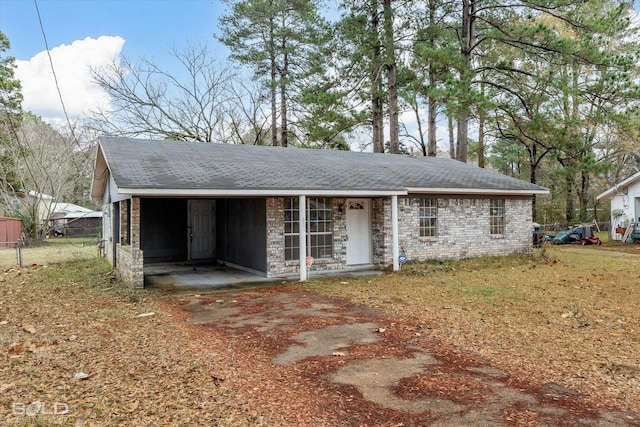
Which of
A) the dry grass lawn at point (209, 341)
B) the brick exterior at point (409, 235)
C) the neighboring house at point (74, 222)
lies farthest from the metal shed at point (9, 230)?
the dry grass lawn at point (209, 341)

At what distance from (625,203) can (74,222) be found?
35869 millimetres

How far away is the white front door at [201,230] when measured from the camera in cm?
1434

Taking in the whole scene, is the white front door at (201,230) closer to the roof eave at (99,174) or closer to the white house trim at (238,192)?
the roof eave at (99,174)

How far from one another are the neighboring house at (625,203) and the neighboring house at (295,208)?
8.89 m

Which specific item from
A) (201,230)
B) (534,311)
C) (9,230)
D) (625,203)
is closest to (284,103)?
(201,230)

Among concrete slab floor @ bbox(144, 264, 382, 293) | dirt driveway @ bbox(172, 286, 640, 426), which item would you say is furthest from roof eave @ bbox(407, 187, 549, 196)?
dirt driveway @ bbox(172, 286, 640, 426)

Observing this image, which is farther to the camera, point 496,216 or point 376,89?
point 376,89

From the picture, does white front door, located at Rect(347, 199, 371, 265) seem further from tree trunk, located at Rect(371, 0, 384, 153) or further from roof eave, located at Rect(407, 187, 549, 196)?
tree trunk, located at Rect(371, 0, 384, 153)

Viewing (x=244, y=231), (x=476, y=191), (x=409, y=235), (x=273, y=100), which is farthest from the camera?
(x=273, y=100)

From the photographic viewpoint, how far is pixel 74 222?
1336 inches

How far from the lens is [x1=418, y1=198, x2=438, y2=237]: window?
12930mm

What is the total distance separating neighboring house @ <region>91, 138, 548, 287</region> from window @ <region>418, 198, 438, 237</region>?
3cm

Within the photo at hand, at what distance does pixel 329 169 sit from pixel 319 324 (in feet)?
21.8

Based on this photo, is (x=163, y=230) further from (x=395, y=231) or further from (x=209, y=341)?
(x=209, y=341)
